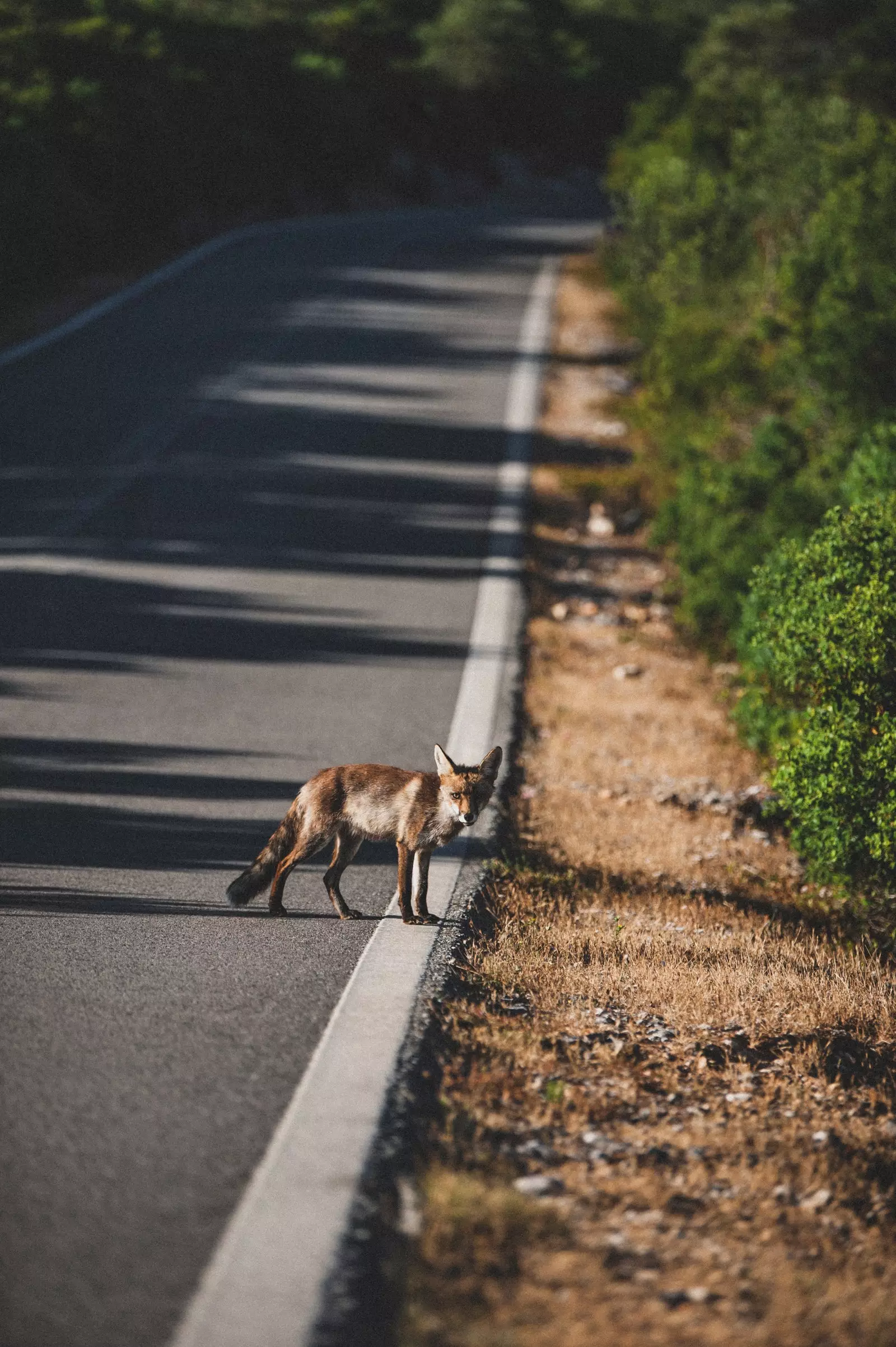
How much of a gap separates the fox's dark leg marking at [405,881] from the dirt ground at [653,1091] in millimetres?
347

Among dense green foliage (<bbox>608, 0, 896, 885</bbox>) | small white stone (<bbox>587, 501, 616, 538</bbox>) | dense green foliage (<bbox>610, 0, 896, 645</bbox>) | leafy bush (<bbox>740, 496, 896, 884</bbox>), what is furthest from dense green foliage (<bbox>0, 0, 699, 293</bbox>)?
leafy bush (<bbox>740, 496, 896, 884</bbox>)

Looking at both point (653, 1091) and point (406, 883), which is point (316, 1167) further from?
point (406, 883)

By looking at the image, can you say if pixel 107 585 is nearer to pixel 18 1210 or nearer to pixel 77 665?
pixel 77 665

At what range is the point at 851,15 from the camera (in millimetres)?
55656

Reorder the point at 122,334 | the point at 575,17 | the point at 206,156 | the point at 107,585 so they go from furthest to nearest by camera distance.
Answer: the point at 575,17 → the point at 206,156 → the point at 122,334 → the point at 107,585

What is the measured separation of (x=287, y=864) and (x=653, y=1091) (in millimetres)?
2246

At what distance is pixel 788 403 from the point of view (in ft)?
70.9

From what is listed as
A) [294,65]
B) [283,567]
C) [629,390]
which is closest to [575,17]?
[294,65]

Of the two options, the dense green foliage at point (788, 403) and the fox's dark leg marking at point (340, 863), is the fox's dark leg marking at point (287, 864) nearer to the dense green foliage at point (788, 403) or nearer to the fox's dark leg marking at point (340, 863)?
the fox's dark leg marking at point (340, 863)

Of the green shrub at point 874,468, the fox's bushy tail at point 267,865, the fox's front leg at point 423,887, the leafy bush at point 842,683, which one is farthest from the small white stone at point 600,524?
the fox's bushy tail at point 267,865

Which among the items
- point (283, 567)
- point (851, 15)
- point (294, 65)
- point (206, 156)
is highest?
point (851, 15)

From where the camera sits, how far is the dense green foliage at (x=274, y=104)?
34688mm

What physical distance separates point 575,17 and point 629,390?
5877cm

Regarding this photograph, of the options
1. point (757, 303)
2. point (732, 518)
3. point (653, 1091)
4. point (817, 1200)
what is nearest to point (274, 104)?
point (757, 303)
